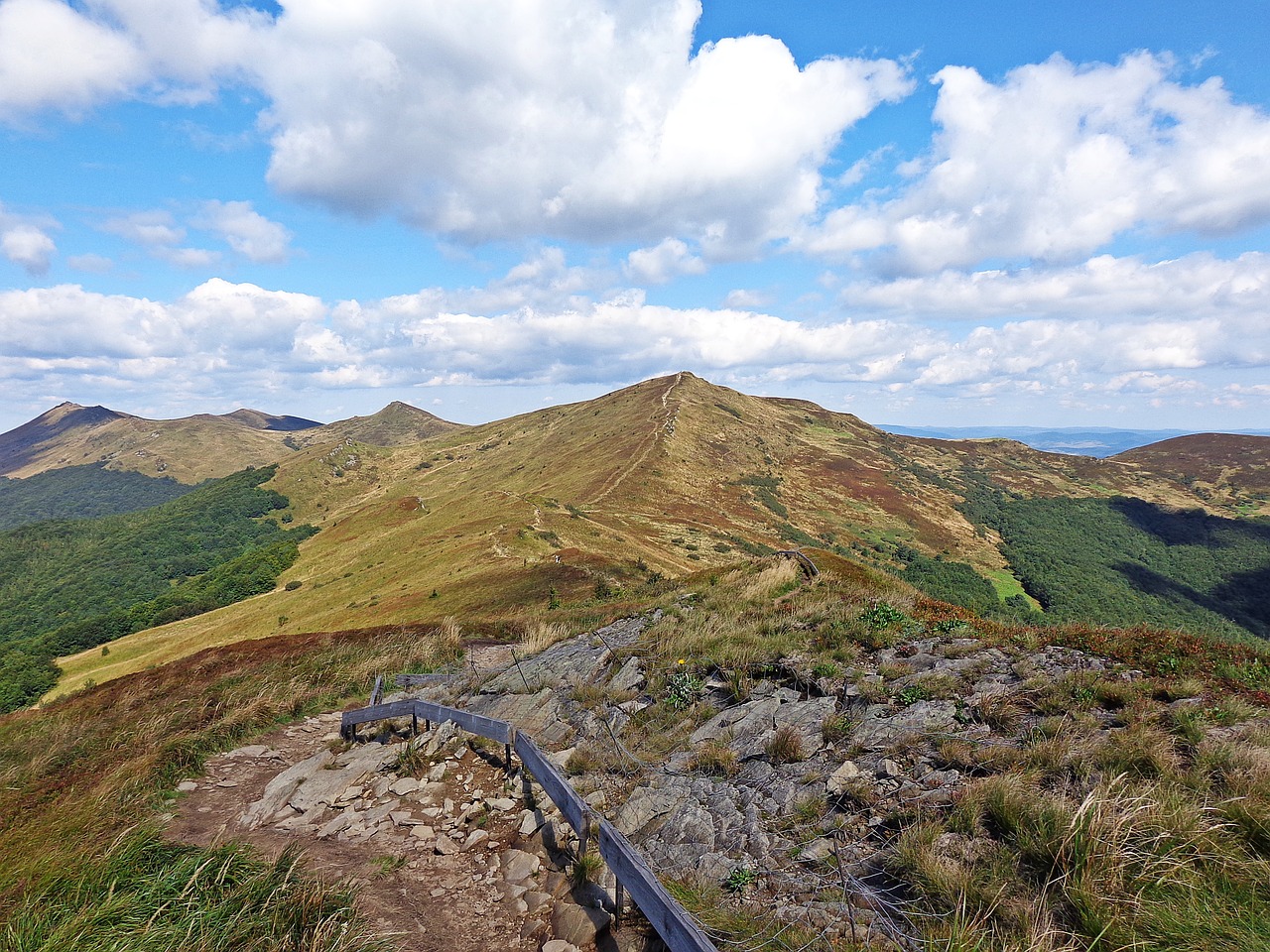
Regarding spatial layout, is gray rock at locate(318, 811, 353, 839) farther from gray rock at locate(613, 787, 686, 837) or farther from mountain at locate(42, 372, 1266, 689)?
mountain at locate(42, 372, 1266, 689)

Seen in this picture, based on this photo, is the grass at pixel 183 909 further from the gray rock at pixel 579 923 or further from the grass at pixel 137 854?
the gray rock at pixel 579 923

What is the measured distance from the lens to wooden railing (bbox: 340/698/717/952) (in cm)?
426

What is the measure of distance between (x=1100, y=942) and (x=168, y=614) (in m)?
103

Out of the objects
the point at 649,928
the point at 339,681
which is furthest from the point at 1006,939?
the point at 339,681

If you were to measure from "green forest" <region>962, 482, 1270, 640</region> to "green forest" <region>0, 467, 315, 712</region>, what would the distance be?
455 ft

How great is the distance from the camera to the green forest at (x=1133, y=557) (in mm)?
102625

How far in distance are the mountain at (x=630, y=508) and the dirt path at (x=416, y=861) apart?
16.2 metres

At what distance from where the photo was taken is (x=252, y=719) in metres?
12.6

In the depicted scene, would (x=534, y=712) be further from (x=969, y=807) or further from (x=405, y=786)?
(x=969, y=807)

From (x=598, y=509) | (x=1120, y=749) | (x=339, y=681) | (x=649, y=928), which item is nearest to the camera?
(x=649, y=928)

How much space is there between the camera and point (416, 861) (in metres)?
7.01

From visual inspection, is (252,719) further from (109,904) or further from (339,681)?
(109,904)

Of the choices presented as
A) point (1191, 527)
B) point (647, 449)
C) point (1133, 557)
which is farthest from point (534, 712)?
point (1191, 527)

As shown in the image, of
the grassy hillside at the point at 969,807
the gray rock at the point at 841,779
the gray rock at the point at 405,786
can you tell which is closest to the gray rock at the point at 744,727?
the grassy hillside at the point at 969,807
